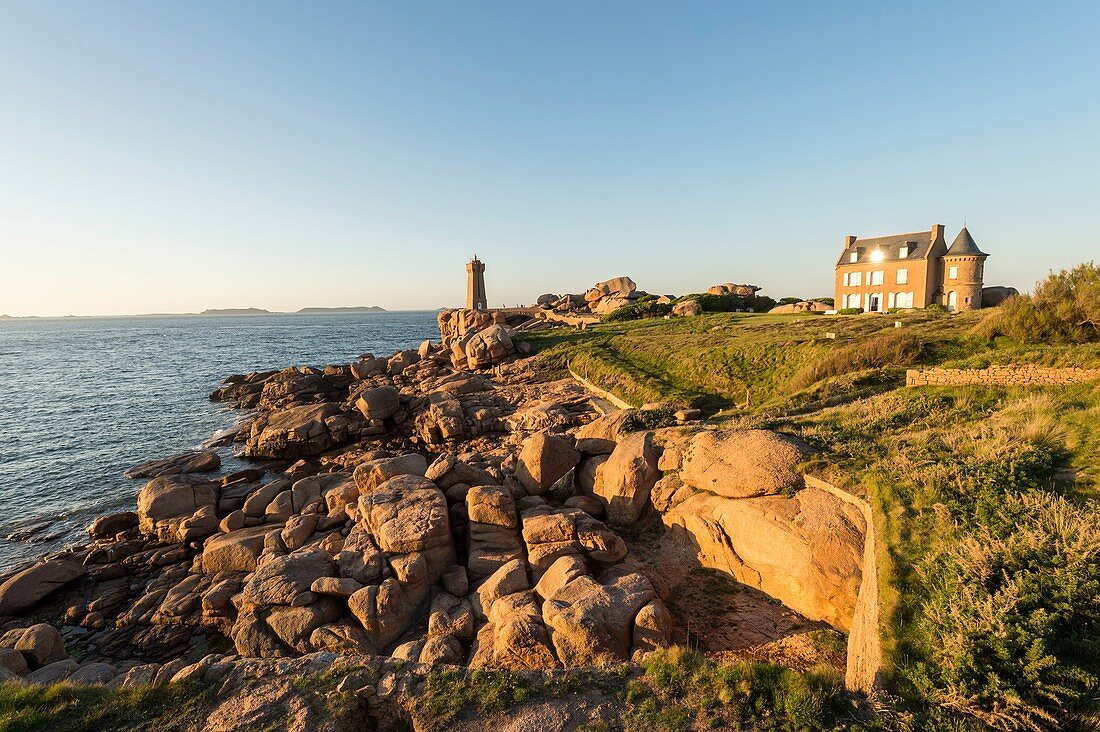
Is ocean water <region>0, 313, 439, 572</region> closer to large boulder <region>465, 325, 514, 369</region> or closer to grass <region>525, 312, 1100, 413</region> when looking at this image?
large boulder <region>465, 325, 514, 369</region>

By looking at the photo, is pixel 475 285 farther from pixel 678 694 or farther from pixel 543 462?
pixel 678 694

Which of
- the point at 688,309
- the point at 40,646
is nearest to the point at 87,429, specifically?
the point at 40,646

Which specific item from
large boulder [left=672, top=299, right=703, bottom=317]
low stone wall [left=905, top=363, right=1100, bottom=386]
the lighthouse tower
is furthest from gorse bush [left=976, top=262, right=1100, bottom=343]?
the lighthouse tower

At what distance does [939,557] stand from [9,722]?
16.4 meters

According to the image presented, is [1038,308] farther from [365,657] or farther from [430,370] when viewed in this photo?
[430,370]

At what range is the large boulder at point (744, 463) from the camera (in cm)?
1354

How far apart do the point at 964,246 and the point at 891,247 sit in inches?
207

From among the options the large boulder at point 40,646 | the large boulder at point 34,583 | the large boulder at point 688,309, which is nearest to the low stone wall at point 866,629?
the large boulder at point 40,646

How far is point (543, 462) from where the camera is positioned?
59.2ft

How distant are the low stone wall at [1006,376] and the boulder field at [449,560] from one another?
8819 mm

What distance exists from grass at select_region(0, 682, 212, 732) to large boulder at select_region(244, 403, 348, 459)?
2126 centimetres

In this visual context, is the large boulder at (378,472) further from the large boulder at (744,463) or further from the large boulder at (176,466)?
the large boulder at (176,466)

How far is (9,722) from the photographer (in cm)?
762

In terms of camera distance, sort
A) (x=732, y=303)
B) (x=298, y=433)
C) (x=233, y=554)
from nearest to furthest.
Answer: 1. (x=233, y=554)
2. (x=298, y=433)
3. (x=732, y=303)
